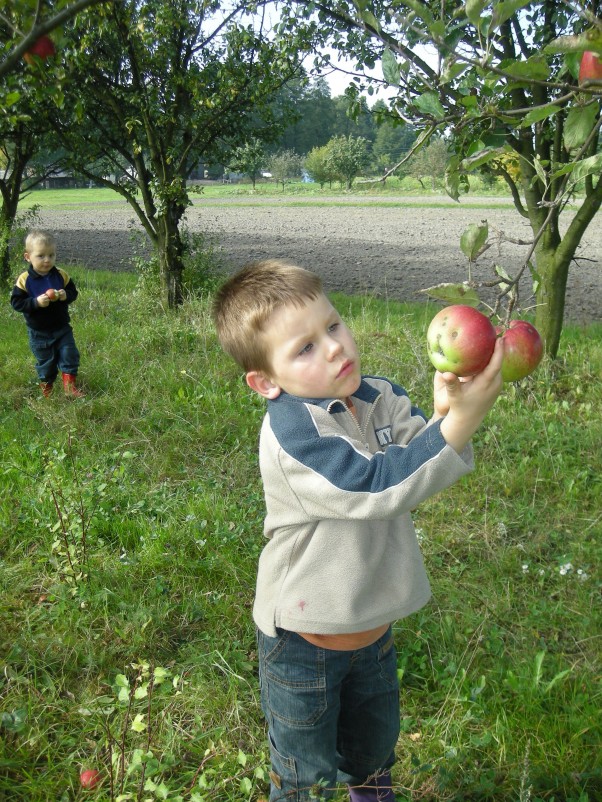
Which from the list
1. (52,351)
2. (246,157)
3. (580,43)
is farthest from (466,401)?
(246,157)

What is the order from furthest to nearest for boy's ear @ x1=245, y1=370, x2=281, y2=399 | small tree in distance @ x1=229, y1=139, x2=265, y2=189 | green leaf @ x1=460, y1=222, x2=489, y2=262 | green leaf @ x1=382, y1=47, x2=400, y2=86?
small tree in distance @ x1=229, y1=139, x2=265, y2=189 < green leaf @ x1=382, y1=47, x2=400, y2=86 < boy's ear @ x1=245, y1=370, x2=281, y2=399 < green leaf @ x1=460, y1=222, x2=489, y2=262

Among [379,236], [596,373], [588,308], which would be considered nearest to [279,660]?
[596,373]

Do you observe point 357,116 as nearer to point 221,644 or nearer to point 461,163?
point 461,163

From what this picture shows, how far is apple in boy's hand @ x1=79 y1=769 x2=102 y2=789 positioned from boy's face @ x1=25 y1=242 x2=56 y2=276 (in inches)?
139

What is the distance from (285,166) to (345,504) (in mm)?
54574

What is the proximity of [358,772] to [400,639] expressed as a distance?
0.77 m

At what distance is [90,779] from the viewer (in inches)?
72.6

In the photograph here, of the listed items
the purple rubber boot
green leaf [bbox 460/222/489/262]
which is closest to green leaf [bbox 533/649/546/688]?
the purple rubber boot

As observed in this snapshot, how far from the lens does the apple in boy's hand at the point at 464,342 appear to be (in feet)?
4.00

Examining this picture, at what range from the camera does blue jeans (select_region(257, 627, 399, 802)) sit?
4.96 ft

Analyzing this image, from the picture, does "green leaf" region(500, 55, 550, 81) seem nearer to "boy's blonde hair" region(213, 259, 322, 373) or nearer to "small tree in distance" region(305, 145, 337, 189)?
"boy's blonde hair" region(213, 259, 322, 373)

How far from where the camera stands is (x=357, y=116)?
179 inches

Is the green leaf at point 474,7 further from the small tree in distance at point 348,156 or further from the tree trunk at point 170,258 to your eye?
the small tree in distance at point 348,156

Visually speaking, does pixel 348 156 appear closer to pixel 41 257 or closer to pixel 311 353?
pixel 41 257
